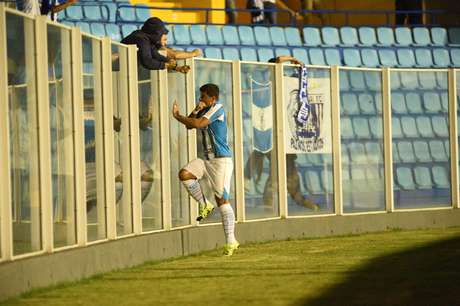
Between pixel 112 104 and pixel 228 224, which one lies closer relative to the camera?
pixel 112 104

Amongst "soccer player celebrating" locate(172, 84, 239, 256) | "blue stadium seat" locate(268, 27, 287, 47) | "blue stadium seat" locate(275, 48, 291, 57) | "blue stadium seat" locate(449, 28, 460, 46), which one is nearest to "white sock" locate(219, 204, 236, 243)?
"soccer player celebrating" locate(172, 84, 239, 256)

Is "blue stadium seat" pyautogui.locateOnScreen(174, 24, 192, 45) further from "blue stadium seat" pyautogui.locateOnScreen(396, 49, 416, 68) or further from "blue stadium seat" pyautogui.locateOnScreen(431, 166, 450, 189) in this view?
"blue stadium seat" pyautogui.locateOnScreen(431, 166, 450, 189)

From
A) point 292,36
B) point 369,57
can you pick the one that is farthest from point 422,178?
point 292,36

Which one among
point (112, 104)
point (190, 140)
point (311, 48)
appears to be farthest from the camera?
point (311, 48)

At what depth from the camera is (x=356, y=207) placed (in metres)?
20.0

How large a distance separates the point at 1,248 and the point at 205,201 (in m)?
5.08

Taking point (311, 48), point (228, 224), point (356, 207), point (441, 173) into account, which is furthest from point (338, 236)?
point (311, 48)

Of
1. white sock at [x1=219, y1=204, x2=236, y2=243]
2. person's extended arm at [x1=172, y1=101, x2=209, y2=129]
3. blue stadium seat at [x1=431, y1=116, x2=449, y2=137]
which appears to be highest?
blue stadium seat at [x1=431, y1=116, x2=449, y2=137]

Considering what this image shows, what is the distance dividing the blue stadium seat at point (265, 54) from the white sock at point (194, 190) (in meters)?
9.73

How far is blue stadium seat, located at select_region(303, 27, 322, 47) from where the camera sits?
26.9m

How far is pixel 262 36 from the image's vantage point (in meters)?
26.3

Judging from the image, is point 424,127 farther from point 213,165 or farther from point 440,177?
point 213,165

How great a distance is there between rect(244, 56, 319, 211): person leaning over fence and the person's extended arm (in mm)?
2633

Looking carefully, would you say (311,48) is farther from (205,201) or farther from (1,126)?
(1,126)
